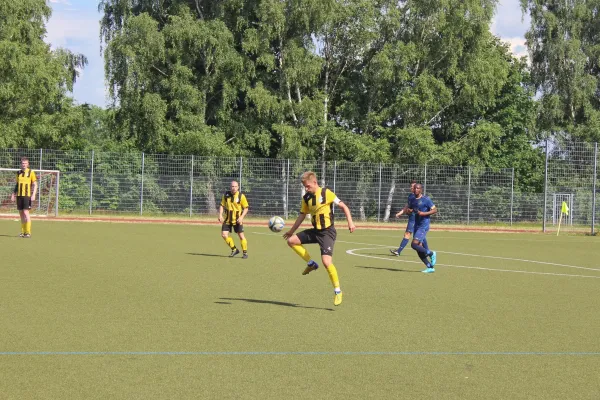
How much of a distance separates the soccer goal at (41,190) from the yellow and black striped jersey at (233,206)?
2069 cm

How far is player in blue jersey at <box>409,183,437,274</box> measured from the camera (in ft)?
54.7

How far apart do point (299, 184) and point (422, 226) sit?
2476 centimetres

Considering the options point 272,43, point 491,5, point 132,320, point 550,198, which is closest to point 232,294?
point 132,320

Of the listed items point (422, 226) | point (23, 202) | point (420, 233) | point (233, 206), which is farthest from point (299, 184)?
point (420, 233)

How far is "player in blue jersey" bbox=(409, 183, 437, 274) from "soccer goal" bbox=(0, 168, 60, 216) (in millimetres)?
24024

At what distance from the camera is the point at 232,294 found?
12.1m

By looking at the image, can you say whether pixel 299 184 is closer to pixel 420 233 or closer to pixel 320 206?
pixel 420 233

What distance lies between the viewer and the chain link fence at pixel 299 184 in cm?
3928

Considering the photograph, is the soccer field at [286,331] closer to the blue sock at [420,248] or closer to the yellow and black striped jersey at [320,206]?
the blue sock at [420,248]

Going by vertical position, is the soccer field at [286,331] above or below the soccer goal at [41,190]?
below

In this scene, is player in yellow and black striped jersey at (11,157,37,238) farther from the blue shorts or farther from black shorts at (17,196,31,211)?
the blue shorts

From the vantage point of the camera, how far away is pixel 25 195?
2309 cm

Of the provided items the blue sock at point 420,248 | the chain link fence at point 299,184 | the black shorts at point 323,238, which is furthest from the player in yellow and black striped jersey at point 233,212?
the chain link fence at point 299,184

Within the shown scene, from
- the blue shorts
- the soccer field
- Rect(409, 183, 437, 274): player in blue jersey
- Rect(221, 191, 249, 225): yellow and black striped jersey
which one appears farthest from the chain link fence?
the blue shorts
